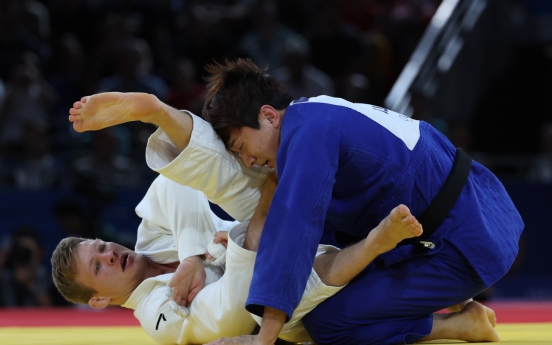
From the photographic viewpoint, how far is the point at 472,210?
2.49m

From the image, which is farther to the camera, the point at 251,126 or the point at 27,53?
the point at 27,53

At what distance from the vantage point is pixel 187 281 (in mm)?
2723

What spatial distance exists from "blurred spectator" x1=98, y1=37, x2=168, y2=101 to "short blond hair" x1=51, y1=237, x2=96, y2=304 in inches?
158

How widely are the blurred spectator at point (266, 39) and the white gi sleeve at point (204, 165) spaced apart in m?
4.72

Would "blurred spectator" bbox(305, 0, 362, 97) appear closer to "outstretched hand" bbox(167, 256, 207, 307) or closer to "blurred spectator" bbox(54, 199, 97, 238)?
"blurred spectator" bbox(54, 199, 97, 238)

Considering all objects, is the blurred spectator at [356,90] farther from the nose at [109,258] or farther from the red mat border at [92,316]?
the nose at [109,258]

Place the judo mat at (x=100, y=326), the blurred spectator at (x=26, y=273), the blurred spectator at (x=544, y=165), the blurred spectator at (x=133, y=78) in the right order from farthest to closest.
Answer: the blurred spectator at (x=133, y=78)
the blurred spectator at (x=544, y=165)
the blurred spectator at (x=26, y=273)
the judo mat at (x=100, y=326)

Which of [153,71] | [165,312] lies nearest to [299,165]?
[165,312]

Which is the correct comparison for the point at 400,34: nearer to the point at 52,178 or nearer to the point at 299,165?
the point at 52,178

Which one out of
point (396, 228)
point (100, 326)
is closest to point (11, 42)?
point (100, 326)

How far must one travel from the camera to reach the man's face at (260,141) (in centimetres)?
249

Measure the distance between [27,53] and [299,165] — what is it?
5.75m

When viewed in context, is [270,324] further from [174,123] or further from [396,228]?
[174,123]

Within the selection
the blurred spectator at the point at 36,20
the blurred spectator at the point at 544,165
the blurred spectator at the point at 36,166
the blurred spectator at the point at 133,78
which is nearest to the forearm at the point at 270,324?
the blurred spectator at the point at 36,166
